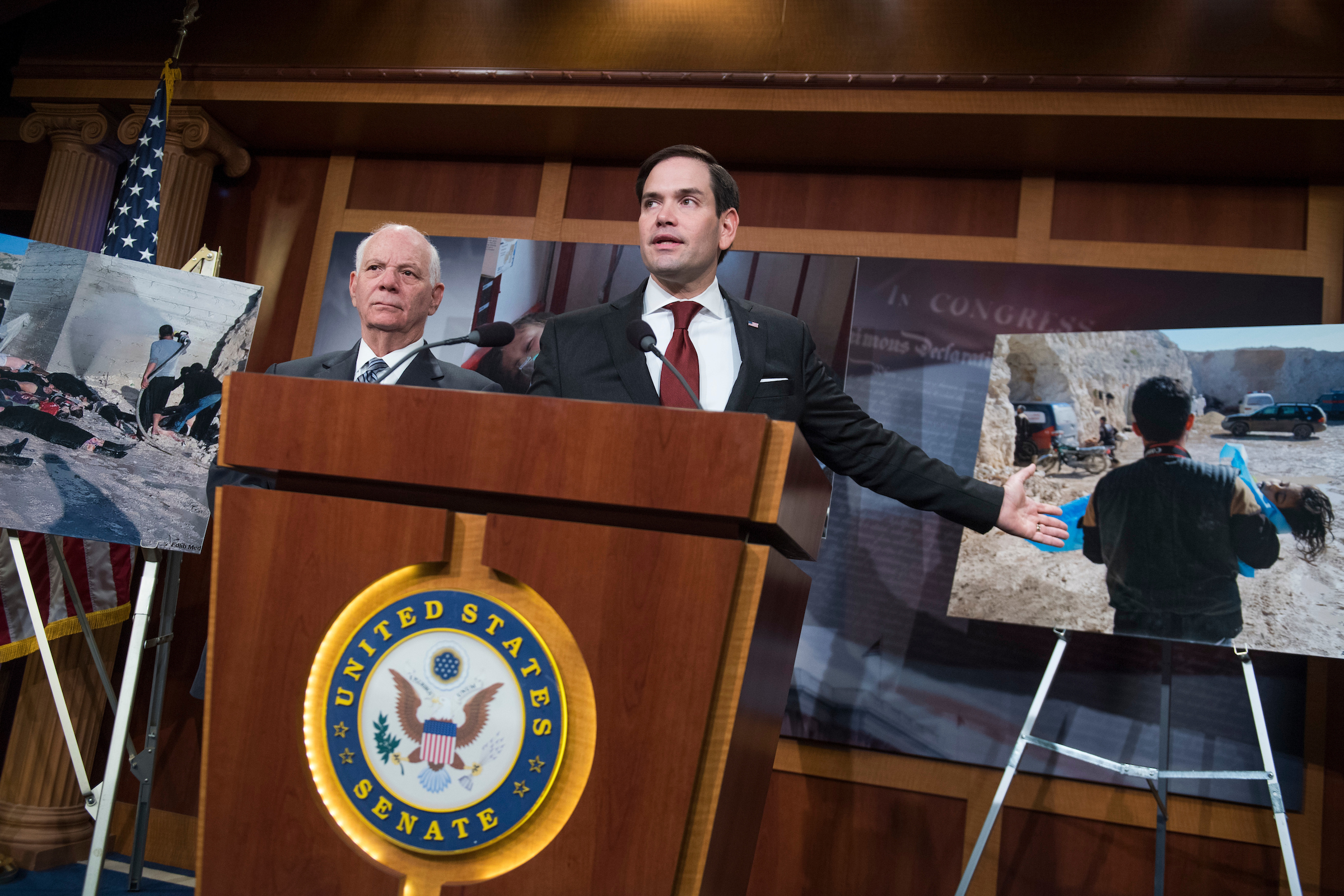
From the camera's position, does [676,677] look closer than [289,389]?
Yes

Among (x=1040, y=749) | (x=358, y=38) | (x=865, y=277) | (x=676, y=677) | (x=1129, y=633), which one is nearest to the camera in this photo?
(x=676, y=677)

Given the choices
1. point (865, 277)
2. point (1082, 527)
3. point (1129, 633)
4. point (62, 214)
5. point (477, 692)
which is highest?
point (865, 277)

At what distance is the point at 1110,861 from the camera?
118 inches

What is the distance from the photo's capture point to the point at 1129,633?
2582mm

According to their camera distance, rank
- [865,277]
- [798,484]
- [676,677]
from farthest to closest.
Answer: [865,277] → [798,484] → [676,677]

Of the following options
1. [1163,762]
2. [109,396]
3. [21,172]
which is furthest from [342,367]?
[21,172]

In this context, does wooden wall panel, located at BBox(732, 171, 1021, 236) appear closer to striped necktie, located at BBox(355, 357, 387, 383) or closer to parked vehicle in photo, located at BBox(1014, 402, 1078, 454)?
parked vehicle in photo, located at BBox(1014, 402, 1078, 454)

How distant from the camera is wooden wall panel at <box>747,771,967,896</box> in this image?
313 centimetres

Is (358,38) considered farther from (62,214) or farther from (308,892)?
(308,892)

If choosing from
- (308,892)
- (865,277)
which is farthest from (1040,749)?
(308,892)

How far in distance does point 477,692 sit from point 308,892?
28 cm

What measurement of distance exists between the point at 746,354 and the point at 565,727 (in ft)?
3.07

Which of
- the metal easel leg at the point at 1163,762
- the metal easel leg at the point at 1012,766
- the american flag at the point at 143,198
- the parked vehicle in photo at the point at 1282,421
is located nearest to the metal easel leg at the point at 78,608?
the american flag at the point at 143,198

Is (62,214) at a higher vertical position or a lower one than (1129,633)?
higher
